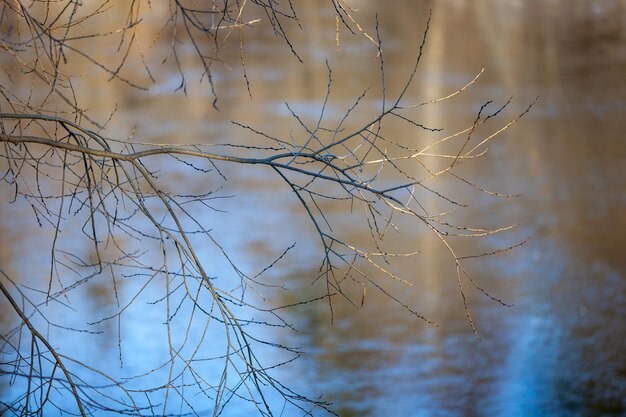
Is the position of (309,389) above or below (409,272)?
below

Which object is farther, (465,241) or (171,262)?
(465,241)

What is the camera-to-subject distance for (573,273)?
870cm

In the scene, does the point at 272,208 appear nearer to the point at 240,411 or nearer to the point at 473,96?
→ the point at 240,411

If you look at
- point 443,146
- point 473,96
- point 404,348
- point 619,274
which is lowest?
point 404,348

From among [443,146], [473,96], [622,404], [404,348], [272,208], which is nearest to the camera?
[622,404]

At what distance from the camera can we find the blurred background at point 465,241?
6969 millimetres

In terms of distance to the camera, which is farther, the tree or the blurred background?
the blurred background

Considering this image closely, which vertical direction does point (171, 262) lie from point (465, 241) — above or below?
below

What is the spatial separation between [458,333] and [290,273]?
1.85m

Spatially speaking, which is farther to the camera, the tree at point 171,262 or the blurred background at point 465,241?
the blurred background at point 465,241

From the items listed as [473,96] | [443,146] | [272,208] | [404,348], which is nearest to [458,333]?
[404,348]

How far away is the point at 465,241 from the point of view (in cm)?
954

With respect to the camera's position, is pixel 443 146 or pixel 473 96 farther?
pixel 473 96

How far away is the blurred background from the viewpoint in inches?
274
